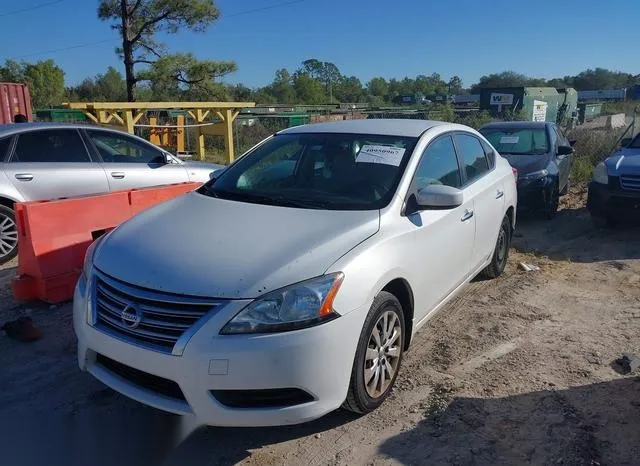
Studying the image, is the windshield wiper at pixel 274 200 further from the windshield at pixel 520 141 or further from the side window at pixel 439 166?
the windshield at pixel 520 141

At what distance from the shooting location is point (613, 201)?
291 inches

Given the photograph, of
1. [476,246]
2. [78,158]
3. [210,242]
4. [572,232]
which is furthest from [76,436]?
[572,232]

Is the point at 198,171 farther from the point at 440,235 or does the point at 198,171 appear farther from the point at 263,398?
the point at 263,398

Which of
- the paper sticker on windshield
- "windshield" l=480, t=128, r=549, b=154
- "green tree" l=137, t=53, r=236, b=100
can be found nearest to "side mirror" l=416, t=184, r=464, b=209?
the paper sticker on windshield

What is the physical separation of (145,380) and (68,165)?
4.50 meters

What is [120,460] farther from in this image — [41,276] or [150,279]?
[41,276]

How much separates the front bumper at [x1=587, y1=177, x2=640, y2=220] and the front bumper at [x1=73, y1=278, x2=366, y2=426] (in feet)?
19.3

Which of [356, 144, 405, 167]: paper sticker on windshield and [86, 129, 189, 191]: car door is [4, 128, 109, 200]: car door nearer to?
[86, 129, 189, 191]: car door

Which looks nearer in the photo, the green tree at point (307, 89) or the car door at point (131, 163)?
the car door at point (131, 163)

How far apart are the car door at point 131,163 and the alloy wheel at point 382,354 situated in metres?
4.63

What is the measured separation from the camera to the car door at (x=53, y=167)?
6.25 meters

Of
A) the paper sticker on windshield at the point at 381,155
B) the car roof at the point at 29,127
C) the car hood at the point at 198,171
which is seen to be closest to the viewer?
the paper sticker on windshield at the point at 381,155

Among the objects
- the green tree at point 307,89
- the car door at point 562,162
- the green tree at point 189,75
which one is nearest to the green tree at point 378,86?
the green tree at point 307,89

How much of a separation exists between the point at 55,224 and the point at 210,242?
2.67m
